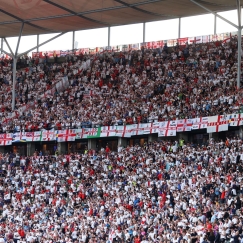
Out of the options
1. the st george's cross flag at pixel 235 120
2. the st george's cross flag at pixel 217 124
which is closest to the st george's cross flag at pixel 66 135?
the st george's cross flag at pixel 217 124

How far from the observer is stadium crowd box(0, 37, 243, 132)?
141 feet

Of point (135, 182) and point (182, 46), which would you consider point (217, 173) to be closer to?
point (135, 182)

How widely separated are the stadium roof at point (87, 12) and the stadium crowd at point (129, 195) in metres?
10.6

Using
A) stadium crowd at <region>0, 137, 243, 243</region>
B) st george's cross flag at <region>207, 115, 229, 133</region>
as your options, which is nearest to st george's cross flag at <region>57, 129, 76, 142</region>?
stadium crowd at <region>0, 137, 243, 243</region>

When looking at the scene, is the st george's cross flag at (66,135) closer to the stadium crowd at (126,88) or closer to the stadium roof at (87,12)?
the stadium crowd at (126,88)

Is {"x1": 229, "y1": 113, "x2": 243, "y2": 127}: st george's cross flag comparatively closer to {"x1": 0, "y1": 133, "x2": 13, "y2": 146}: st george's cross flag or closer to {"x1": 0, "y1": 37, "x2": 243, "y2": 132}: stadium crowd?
{"x1": 0, "y1": 37, "x2": 243, "y2": 132}: stadium crowd

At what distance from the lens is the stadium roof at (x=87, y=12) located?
47.9 m

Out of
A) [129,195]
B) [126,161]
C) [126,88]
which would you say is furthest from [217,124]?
[126,88]

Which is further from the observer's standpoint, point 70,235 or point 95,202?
point 95,202

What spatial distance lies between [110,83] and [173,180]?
1666 centimetres

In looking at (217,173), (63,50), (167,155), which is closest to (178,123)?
(167,155)

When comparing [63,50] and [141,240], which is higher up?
[63,50]

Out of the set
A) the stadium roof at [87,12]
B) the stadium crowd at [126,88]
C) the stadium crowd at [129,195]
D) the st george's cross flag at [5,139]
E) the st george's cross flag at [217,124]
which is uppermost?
the stadium roof at [87,12]

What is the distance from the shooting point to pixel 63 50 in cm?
5862
